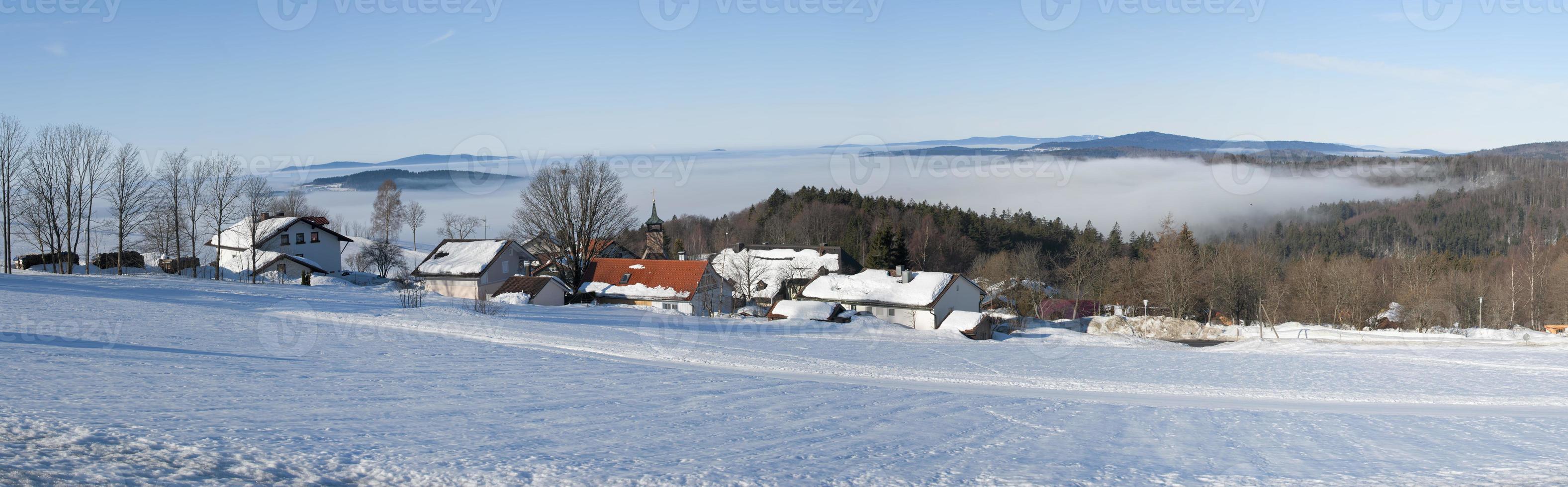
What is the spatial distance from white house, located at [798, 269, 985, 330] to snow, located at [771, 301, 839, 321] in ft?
15.7

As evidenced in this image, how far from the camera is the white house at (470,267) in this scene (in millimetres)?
46406

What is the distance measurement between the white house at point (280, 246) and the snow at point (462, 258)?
10.7 meters

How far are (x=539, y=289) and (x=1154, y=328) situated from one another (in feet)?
106

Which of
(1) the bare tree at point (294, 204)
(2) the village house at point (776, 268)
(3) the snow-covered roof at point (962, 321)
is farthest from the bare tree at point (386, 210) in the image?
(3) the snow-covered roof at point (962, 321)

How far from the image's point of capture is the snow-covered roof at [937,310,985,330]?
40.9m

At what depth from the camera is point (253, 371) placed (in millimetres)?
13336

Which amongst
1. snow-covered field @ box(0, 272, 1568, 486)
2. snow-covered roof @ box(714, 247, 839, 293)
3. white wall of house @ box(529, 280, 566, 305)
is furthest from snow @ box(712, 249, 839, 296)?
snow-covered field @ box(0, 272, 1568, 486)

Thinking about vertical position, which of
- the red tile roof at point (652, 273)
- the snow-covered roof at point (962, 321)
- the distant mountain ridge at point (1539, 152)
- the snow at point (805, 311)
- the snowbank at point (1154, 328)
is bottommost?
the snowbank at point (1154, 328)

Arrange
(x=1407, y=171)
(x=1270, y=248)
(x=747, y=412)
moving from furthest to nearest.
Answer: (x=1407, y=171)
(x=1270, y=248)
(x=747, y=412)

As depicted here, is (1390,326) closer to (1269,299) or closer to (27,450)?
(1269,299)

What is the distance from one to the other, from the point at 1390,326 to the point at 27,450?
64576 mm

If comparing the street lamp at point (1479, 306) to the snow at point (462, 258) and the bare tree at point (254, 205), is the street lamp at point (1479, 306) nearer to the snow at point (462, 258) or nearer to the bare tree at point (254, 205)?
the snow at point (462, 258)

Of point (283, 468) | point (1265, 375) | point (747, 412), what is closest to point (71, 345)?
point (283, 468)

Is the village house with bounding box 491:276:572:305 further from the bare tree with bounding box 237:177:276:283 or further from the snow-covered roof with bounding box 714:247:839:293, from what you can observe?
the snow-covered roof with bounding box 714:247:839:293
